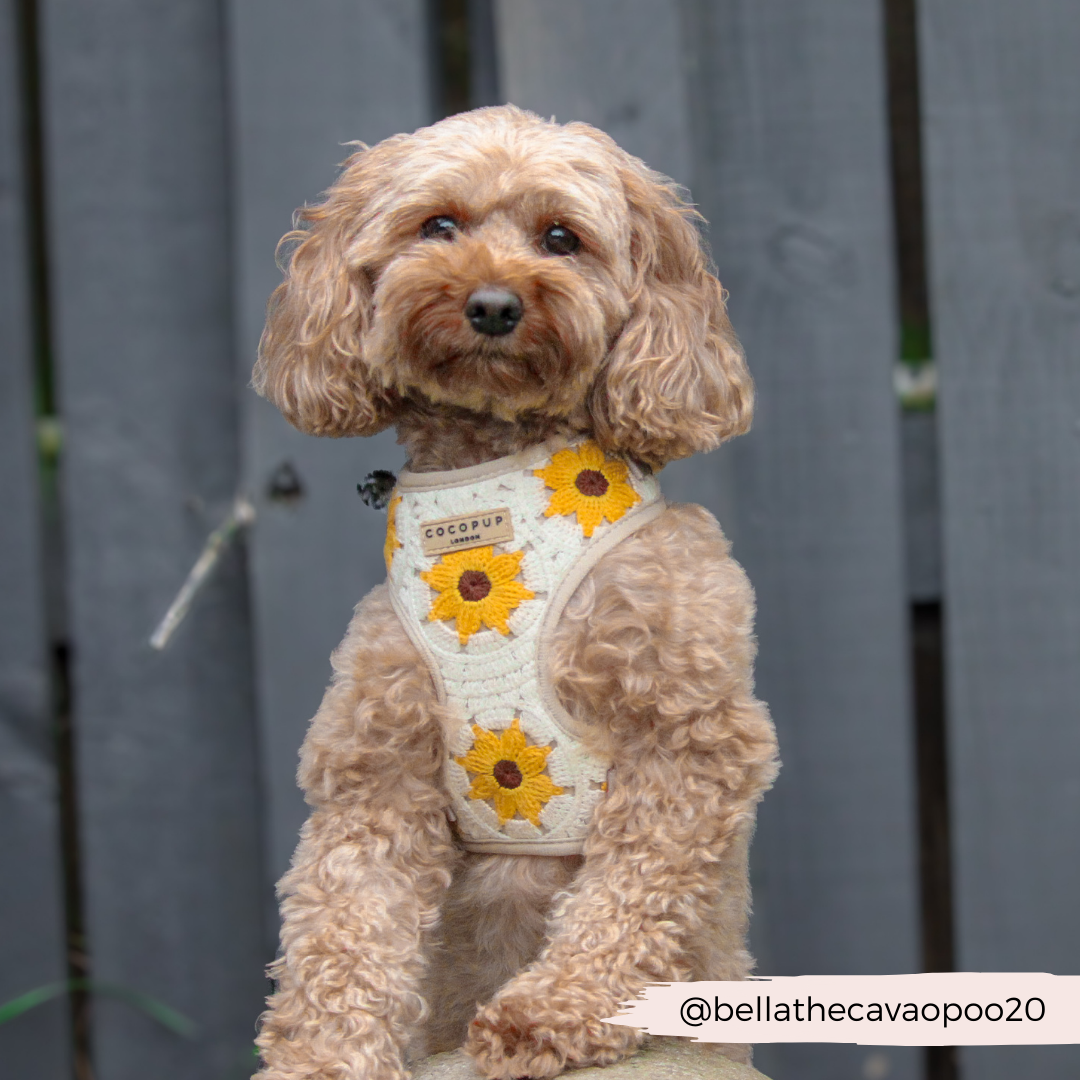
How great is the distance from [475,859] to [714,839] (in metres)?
0.30

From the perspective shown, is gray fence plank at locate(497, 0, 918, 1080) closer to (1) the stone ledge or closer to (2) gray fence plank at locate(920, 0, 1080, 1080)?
(2) gray fence plank at locate(920, 0, 1080, 1080)

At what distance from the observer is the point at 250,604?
2.23m

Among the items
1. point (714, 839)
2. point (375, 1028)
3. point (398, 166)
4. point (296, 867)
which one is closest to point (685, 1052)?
point (714, 839)

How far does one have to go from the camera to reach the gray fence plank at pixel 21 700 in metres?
2.16

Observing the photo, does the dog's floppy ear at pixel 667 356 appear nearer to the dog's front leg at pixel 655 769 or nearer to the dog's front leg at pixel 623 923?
the dog's front leg at pixel 655 769

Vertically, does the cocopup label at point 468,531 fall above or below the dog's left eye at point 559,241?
below

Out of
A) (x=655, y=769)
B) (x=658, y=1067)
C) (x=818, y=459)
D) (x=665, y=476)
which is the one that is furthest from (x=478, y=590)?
(x=818, y=459)

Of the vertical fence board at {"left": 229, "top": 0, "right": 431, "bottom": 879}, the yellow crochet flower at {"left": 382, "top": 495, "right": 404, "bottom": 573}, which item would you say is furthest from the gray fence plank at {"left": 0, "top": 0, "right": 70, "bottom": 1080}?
the yellow crochet flower at {"left": 382, "top": 495, "right": 404, "bottom": 573}

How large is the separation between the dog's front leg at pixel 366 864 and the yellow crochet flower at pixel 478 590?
71 millimetres

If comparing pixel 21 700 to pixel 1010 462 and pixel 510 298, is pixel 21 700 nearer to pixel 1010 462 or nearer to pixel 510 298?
pixel 510 298

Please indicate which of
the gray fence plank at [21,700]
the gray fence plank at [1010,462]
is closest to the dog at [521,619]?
the gray fence plank at [1010,462]

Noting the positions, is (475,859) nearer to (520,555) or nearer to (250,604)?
(520,555)

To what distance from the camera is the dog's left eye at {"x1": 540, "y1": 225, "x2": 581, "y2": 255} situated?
1333 mm

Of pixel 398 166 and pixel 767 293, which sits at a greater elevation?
pixel 767 293
